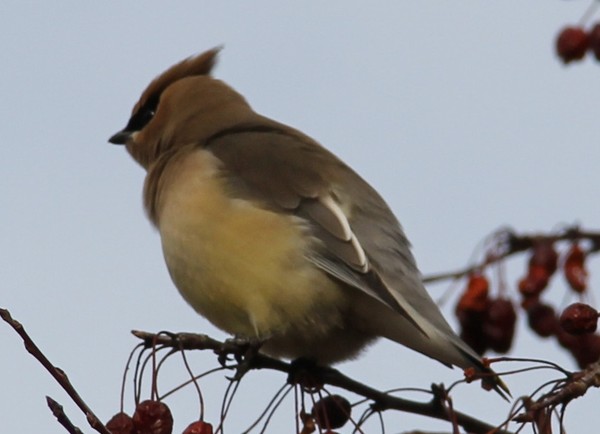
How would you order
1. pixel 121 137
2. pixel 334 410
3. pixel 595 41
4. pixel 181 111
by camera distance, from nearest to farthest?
pixel 334 410
pixel 595 41
pixel 181 111
pixel 121 137

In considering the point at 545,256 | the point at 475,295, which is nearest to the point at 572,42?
the point at 545,256

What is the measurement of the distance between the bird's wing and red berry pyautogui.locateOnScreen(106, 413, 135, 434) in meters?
1.09

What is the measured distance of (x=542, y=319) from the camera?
398 centimetres

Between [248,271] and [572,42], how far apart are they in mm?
1369

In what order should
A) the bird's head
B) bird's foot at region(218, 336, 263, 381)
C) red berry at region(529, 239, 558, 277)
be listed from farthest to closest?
the bird's head → red berry at region(529, 239, 558, 277) → bird's foot at region(218, 336, 263, 381)

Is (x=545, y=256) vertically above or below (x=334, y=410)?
above

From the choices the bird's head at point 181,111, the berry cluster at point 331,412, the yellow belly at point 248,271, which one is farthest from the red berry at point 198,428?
the bird's head at point 181,111

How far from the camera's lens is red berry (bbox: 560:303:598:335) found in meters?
2.72

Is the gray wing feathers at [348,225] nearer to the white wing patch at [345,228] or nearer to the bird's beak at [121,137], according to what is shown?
the white wing patch at [345,228]

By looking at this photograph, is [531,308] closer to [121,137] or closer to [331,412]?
[331,412]

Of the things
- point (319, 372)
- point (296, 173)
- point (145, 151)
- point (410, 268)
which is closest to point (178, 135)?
point (145, 151)

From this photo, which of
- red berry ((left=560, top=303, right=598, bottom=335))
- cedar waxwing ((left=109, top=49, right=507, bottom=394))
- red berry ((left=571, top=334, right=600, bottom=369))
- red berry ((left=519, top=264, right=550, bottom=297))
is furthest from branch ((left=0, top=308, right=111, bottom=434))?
red berry ((left=519, top=264, right=550, bottom=297))

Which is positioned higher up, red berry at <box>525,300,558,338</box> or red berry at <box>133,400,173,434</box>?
red berry at <box>133,400,173,434</box>

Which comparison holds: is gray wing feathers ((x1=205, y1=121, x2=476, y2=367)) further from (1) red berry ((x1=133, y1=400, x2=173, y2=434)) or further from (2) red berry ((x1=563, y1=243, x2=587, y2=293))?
(1) red berry ((x1=133, y1=400, x2=173, y2=434))
